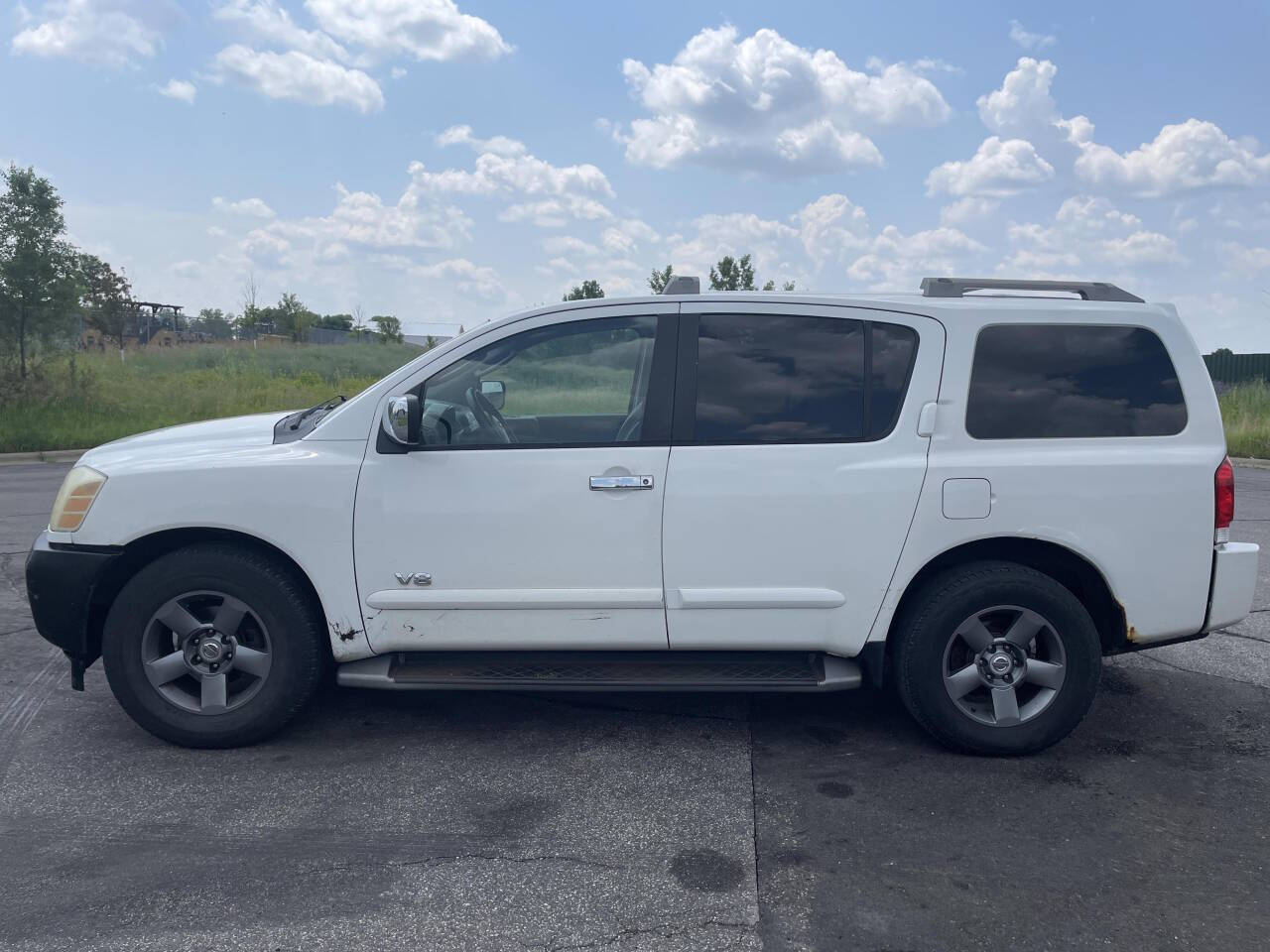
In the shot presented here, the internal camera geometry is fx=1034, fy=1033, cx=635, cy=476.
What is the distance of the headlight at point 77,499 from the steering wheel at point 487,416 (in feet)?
4.90

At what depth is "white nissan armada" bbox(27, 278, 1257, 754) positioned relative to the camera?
404 centimetres

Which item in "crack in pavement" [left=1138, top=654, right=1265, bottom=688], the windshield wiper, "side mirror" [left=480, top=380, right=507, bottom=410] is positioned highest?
"side mirror" [left=480, top=380, right=507, bottom=410]

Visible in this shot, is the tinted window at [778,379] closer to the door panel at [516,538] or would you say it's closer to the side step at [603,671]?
the door panel at [516,538]

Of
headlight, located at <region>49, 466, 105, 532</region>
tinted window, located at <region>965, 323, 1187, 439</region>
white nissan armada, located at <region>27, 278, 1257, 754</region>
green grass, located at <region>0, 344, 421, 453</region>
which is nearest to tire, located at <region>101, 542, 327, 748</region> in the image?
white nissan armada, located at <region>27, 278, 1257, 754</region>

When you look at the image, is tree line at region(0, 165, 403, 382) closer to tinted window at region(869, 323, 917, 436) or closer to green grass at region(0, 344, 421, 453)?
green grass at region(0, 344, 421, 453)

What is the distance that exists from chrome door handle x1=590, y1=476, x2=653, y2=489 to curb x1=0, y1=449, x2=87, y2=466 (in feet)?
49.6

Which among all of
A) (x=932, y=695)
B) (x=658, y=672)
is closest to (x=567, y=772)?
(x=658, y=672)

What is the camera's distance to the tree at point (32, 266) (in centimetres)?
1734

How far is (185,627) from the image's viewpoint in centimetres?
414

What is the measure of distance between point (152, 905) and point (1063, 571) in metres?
3.52

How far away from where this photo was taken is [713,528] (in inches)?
158

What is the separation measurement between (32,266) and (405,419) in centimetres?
1681

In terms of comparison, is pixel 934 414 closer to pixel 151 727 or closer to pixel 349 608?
pixel 349 608

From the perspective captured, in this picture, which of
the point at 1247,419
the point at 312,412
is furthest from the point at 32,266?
the point at 1247,419
